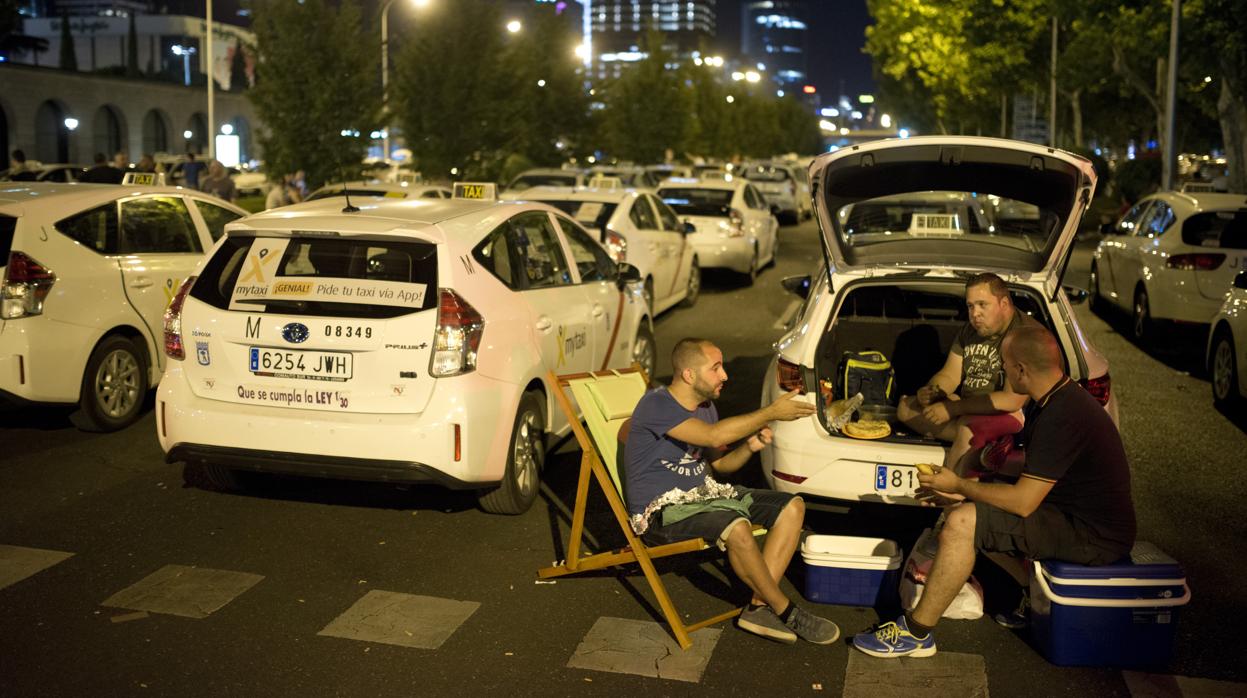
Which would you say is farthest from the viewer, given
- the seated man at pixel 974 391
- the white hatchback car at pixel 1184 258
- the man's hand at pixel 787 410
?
the white hatchback car at pixel 1184 258

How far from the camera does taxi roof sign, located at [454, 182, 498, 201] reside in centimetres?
940

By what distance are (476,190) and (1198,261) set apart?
7591 millimetres

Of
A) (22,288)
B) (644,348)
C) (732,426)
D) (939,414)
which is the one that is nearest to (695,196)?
(644,348)

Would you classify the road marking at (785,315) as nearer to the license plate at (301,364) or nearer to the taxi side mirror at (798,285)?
the taxi side mirror at (798,285)

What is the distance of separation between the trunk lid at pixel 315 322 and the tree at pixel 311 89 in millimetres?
18388

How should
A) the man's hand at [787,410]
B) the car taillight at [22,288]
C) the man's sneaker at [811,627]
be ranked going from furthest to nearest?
the car taillight at [22,288], the man's hand at [787,410], the man's sneaker at [811,627]

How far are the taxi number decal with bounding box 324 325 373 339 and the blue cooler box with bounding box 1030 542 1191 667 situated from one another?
3.46 m

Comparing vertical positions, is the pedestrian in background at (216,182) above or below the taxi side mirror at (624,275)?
above

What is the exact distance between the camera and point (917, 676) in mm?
5109

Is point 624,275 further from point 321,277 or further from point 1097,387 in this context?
point 1097,387

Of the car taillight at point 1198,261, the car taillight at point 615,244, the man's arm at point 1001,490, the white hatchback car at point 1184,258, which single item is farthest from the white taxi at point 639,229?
the man's arm at point 1001,490

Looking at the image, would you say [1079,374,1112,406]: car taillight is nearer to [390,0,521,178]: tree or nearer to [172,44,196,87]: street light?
[390,0,521,178]: tree

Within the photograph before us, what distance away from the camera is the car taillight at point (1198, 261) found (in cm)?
1282

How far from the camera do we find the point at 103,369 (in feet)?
30.2
